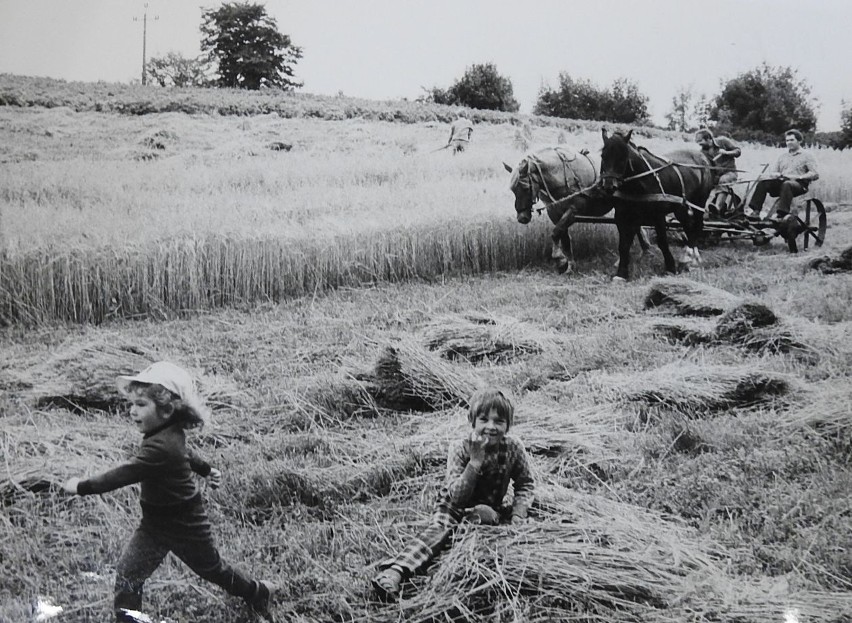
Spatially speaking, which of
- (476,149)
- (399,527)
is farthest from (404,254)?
(399,527)

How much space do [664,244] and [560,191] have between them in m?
0.71

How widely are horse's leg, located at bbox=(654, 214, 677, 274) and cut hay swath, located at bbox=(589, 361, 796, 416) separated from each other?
4.11 feet

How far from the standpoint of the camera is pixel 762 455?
8.31 ft

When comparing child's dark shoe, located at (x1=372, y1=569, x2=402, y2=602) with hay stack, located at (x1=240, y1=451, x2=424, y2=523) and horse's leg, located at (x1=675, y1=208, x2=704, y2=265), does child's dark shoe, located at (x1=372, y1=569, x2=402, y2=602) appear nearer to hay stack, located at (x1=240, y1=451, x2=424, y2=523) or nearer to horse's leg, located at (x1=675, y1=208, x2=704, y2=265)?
hay stack, located at (x1=240, y1=451, x2=424, y2=523)

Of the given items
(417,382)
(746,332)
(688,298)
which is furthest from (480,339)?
(746,332)

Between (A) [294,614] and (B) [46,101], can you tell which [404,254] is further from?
(B) [46,101]

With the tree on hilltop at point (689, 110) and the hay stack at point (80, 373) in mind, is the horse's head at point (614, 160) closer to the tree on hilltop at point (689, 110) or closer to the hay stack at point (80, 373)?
the tree on hilltop at point (689, 110)

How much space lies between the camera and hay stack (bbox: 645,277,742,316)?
Result: 318 cm

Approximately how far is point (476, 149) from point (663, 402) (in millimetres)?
1636

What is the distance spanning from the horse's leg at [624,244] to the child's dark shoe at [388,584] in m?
2.13

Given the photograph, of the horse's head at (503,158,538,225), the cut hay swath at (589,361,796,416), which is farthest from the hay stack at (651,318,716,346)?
the horse's head at (503,158,538,225)

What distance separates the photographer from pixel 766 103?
3.43 metres

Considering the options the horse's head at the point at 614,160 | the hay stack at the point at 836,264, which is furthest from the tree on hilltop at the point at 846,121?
the horse's head at the point at 614,160

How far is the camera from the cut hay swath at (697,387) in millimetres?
2760
